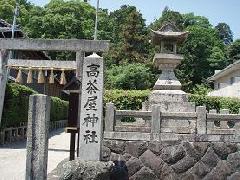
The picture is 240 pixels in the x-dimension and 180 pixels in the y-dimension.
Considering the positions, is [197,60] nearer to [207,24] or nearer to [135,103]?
[207,24]

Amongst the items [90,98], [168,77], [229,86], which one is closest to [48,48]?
[90,98]

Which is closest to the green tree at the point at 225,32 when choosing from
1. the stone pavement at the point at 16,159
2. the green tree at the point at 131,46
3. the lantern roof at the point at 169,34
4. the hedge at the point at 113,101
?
the green tree at the point at 131,46

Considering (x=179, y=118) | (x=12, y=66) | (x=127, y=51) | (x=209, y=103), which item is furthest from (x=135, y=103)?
(x=127, y=51)

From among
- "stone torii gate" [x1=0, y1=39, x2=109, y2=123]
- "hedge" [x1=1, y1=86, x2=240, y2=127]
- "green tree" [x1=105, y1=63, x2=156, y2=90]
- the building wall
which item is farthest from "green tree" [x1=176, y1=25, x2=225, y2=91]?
"stone torii gate" [x1=0, y1=39, x2=109, y2=123]

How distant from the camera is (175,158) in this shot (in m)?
12.9

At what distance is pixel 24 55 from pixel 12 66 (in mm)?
18860

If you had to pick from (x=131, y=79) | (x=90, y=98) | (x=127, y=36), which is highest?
(x=127, y=36)

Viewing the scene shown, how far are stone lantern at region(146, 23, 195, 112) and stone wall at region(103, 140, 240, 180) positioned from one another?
2.25 meters

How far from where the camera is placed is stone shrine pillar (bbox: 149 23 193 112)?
15031 millimetres

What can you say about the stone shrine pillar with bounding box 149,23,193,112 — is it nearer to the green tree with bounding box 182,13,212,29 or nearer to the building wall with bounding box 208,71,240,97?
the building wall with bounding box 208,71,240,97

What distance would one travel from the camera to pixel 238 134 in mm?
13180

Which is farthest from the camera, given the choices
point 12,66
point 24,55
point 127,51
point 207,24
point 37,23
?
point 207,24

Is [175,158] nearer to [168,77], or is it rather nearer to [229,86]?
[168,77]

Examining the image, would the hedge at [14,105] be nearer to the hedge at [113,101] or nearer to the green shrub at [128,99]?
the hedge at [113,101]
